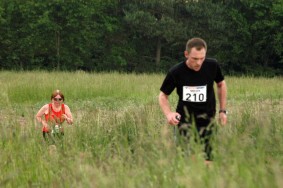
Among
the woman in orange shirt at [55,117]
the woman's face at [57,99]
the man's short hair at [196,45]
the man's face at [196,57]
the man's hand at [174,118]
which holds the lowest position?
the woman in orange shirt at [55,117]

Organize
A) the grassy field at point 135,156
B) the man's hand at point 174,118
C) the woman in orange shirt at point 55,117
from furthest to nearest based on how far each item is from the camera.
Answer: the woman in orange shirt at point 55,117 → the man's hand at point 174,118 → the grassy field at point 135,156

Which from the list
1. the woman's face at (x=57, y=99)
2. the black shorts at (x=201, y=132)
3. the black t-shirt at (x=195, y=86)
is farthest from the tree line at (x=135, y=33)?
the black shorts at (x=201, y=132)

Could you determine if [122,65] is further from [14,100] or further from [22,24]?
[14,100]

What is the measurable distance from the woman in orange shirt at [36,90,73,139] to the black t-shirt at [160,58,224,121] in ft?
6.40

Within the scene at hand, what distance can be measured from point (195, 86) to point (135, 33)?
3061 cm

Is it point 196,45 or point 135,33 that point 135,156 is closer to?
point 196,45

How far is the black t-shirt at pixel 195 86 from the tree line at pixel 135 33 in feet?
84.5

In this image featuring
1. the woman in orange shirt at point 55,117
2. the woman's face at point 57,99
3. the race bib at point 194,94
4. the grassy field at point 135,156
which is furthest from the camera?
the woman's face at point 57,99

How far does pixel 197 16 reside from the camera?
33344mm

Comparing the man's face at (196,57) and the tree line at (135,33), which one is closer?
the man's face at (196,57)

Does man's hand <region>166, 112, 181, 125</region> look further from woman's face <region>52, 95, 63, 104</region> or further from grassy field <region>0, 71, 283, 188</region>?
woman's face <region>52, 95, 63, 104</region>

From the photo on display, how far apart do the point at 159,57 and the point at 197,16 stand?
4393mm

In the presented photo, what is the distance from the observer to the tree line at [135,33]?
30766mm

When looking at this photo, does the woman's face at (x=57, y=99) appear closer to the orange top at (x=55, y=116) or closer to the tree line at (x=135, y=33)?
the orange top at (x=55, y=116)
